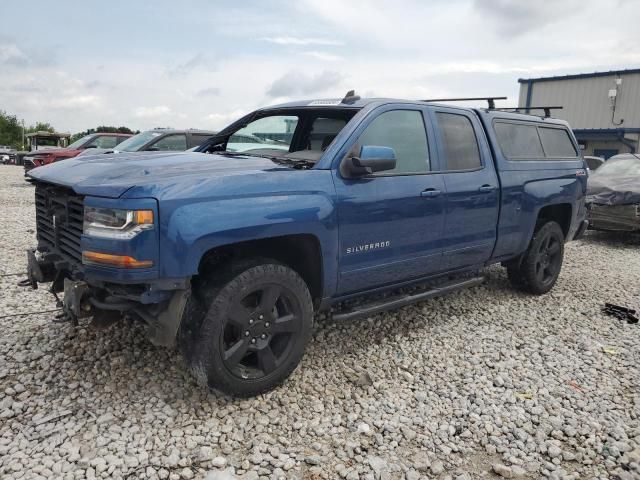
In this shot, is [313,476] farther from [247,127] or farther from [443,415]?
[247,127]

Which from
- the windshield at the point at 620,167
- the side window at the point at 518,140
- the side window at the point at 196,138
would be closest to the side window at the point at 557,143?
the side window at the point at 518,140

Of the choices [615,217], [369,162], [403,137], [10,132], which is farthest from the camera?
[10,132]

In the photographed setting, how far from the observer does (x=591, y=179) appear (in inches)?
394

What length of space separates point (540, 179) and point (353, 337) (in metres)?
2.57

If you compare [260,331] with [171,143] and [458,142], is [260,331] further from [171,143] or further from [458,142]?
[171,143]

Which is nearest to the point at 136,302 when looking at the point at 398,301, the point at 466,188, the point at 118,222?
the point at 118,222

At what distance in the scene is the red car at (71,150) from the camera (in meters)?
13.9

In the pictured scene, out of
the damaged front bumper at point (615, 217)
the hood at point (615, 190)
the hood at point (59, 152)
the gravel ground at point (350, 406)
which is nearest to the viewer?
the gravel ground at point (350, 406)

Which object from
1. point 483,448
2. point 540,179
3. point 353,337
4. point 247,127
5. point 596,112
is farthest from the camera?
point 596,112

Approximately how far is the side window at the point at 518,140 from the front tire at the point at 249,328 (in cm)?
277

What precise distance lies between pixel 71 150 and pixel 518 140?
494 inches

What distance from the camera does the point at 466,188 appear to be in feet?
14.2

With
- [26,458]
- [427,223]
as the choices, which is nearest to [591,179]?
[427,223]

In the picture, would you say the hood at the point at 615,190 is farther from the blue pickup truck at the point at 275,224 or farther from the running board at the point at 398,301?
the running board at the point at 398,301
